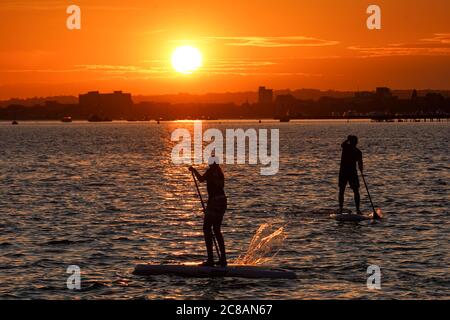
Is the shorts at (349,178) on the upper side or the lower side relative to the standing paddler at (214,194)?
lower

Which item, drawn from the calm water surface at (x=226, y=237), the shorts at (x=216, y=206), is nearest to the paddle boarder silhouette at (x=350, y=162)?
the calm water surface at (x=226, y=237)

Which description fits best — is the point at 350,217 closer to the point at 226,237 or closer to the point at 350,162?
the point at 350,162

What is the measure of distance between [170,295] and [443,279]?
6013 mm

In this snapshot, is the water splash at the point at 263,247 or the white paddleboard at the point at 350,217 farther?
the white paddleboard at the point at 350,217

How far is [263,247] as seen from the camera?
23.8 m

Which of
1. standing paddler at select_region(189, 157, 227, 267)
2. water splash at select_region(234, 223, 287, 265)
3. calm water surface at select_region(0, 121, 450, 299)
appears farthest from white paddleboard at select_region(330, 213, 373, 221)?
standing paddler at select_region(189, 157, 227, 267)

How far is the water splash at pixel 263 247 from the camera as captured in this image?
72.2 feet

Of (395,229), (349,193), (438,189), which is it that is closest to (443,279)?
(395,229)

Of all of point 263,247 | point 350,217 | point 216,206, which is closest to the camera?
point 216,206

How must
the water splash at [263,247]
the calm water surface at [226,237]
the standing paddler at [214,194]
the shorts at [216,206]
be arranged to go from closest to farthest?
the standing paddler at [214,194] < the shorts at [216,206] < the calm water surface at [226,237] < the water splash at [263,247]

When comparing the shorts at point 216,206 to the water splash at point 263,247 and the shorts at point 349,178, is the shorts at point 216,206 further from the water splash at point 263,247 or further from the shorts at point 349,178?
the shorts at point 349,178

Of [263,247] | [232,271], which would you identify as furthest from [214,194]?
[263,247]

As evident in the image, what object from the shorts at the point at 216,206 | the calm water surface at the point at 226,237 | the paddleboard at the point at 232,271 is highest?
the shorts at the point at 216,206

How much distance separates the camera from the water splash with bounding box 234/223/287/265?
22.0 metres
